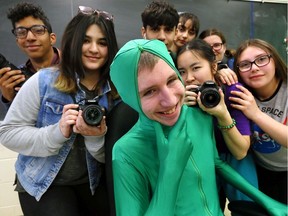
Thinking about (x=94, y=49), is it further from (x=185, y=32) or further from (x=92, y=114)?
(x=185, y=32)

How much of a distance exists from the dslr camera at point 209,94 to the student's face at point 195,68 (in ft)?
0.72

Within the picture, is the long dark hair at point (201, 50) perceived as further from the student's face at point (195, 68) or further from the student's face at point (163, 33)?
the student's face at point (163, 33)

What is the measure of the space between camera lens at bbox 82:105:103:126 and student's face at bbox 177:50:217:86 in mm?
425

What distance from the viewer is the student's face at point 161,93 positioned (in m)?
0.81

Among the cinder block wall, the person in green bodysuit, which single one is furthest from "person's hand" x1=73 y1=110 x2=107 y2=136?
the cinder block wall

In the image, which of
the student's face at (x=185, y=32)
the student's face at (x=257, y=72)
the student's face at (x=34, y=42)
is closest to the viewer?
the student's face at (x=257, y=72)

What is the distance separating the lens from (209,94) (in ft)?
3.18

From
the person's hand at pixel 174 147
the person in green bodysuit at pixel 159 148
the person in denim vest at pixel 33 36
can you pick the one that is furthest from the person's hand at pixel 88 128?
the person in denim vest at pixel 33 36

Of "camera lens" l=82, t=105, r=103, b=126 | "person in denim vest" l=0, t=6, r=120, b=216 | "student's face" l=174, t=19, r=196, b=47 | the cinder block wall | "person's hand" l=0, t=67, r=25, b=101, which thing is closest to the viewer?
"camera lens" l=82, t=105, r=103, b=126

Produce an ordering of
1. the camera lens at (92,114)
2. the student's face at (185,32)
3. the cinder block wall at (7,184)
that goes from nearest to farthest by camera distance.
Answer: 1. the camera lens at (92,114)
2. the student's face at (185,32)
3. the cinder block wall at (7,184)

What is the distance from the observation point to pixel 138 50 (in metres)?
0.82

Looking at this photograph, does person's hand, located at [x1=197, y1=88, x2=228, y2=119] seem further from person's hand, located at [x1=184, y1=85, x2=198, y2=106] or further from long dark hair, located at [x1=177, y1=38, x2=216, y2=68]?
long dark hair, located at [x1=177, y1=38, x2=216, y2=68]

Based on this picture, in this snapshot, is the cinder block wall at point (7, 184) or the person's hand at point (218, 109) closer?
the person's hand at point (218, 109)

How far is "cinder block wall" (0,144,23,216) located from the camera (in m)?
2.34
